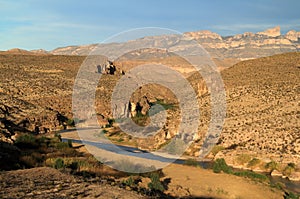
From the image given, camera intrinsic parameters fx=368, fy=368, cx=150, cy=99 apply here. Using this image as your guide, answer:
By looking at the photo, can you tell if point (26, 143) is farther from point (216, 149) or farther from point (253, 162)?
point (253, 162)

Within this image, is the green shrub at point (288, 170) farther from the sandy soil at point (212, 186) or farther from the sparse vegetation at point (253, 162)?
the sandy soil at point (212, 186)

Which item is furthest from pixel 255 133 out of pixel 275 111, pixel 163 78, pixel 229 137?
pixel 163 78

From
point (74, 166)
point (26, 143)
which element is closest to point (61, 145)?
point (26, 143)

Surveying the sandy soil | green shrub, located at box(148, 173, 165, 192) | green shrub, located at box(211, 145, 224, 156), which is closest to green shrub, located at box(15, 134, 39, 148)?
the sandy soil

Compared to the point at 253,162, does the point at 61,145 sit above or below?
above

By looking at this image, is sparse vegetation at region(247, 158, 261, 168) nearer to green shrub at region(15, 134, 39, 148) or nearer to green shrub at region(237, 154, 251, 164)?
green shrub at region(237, 154, 251, 164)

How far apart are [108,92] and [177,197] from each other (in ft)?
151

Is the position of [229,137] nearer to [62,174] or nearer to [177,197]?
[177,197]

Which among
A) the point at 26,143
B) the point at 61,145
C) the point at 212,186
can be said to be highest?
the point at 26,143

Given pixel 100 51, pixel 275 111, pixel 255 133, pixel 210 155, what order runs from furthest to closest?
pixel 100 51, pixel 275 111, pixel 255 133, pixel 210 155

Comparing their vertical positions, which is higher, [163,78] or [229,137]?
[163,78]

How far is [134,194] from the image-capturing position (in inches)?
458

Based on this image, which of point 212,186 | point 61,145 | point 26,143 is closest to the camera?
point 212,186

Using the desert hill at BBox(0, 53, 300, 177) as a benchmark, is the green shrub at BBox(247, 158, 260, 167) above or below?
below
